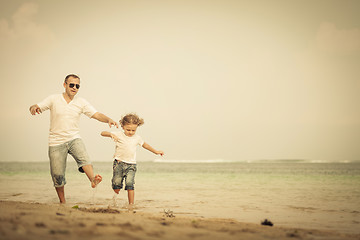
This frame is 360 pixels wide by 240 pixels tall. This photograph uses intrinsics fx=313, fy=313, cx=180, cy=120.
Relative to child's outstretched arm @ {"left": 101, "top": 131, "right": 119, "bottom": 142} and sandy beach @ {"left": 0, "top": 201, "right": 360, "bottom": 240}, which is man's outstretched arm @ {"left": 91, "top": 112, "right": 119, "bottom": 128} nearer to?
child's outstretched arm @ {"left": 101, "top": 131, "right": 119, "bottom": 142}

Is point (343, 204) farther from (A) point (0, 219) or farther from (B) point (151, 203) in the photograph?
(A) point (0, 219)

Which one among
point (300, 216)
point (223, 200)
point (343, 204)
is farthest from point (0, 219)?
point (343, 204)

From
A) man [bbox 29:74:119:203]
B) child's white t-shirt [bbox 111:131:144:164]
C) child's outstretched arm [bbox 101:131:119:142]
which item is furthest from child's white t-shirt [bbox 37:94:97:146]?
child's white t-shirt [bbox 111:131:144:164]

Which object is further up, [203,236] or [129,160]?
[129,160]

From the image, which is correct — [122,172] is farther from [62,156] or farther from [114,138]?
[62,156]

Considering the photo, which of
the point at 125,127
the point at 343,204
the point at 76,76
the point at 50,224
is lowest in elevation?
the point at 343,204

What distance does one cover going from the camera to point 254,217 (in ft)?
18.1

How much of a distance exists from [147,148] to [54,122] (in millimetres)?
1807

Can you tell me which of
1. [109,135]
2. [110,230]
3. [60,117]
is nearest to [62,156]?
[60,117]

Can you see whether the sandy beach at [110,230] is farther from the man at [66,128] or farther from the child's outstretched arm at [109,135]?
the child's outstretched arm at [109,135]

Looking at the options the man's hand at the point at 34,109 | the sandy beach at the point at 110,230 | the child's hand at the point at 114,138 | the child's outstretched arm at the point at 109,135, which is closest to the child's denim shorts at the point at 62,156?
the child's outstretched arm at the point at 109,135

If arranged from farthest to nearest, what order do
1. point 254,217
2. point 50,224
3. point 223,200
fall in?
point 223,200
point 254,217
point 50,224

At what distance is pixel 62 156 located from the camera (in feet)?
18.9

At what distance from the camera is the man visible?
570 cm
